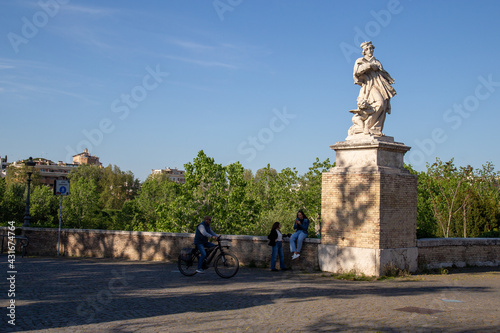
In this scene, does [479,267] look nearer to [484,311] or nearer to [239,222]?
[484,311]

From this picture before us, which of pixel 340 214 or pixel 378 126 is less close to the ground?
pixel 378 126

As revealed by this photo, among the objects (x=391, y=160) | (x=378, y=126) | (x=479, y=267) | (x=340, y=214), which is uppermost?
(x=378, y=126)

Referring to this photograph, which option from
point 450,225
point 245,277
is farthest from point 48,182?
point 245,277

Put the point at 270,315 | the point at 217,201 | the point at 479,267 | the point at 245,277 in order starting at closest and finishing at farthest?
the point at 270,315
the point at 245,277
the point at 479,267
the point at 217,201

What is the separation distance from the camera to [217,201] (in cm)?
5297

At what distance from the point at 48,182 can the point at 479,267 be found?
558ft

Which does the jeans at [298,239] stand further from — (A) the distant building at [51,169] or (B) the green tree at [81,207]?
(A) the distant building at [51,169]

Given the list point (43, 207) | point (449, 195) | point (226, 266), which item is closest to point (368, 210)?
point (226, 266)

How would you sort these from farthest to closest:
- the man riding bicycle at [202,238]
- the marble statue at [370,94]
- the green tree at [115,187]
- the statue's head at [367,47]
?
the green tree at [115,187], the statue's head at [367,47], the marble statue at [370,94], the man riding bicycle at [202,238]

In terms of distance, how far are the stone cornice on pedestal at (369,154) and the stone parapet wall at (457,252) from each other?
2.47 metres

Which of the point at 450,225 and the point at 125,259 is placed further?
the point at 450,225

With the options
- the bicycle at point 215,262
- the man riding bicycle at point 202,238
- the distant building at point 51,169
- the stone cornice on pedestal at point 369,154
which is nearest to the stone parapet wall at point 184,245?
the bicycle at point 215,262

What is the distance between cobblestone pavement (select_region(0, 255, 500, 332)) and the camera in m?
7.58

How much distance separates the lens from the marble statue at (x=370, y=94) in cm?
1436
